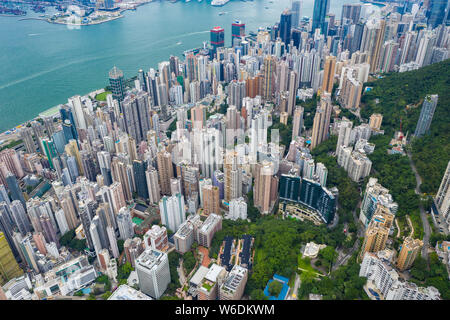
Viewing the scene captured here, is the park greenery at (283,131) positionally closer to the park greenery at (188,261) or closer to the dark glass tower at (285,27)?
the park greenery at (188,261)

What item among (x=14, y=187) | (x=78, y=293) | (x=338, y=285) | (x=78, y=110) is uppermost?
(x=78, y=110)

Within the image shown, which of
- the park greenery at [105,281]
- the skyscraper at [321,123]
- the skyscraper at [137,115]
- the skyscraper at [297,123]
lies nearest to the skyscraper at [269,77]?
the skyscraper at [297,123]

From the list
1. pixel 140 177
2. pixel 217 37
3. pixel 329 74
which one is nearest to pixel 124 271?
pixel 140 177

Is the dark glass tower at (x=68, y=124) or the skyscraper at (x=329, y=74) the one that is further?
the skyscraper at (x=329, y=74)

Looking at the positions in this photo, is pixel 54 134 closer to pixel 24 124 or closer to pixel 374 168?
pixel 24 124

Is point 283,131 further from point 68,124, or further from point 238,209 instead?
point 68,124

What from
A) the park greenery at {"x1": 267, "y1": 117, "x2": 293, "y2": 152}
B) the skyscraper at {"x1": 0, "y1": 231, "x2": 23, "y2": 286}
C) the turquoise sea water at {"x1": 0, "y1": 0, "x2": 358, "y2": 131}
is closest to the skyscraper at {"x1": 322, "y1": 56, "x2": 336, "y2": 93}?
the park greenery at {"x1": 267, "y1": 117, "x2": 293, "y2": 152}
